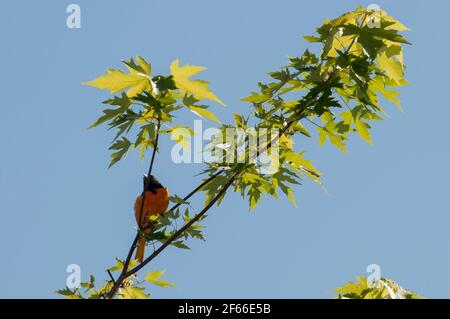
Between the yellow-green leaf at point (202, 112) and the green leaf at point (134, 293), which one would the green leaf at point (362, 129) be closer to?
the yellow-green leaf at point (202, 112)

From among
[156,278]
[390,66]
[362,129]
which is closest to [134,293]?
[156,278]

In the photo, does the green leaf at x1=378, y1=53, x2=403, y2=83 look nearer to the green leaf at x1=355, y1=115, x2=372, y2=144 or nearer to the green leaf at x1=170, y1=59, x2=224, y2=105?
the green leaf at x1=355, y1=115, x2=372, y2=144

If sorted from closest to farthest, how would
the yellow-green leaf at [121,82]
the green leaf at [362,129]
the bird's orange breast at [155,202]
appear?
1. the yellow-green leaf at [121,82]
2. the green leaf at [362,129]
3. the bird's orange breast at [155,202]

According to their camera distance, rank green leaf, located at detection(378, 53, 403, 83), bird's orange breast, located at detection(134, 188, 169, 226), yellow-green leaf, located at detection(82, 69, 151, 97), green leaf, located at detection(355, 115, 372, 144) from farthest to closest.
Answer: bird's orange breast, located at detection(134, 188, 169, 226)
green leaf, located at detection(355, 115, 372, 144)
green leaf, located at detection(378, 53, 403, 83)
yellow-green leaf, located at detection(82, 69, 151, 97)

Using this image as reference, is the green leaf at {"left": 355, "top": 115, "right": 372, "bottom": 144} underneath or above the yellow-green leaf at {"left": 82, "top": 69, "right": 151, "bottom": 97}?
underneath

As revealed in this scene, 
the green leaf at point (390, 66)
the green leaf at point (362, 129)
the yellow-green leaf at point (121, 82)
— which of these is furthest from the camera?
the green leaf at point (362, 129)

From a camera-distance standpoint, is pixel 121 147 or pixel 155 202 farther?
pixel 155 202

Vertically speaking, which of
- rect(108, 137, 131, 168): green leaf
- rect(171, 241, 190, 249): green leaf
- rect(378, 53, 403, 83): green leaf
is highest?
rect(378, 53, 403, 83): green leaf

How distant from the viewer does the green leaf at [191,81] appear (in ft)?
16.2

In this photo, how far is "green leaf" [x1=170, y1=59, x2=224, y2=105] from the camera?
4.94 meters

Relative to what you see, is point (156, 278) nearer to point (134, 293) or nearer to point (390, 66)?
point (134, 293)

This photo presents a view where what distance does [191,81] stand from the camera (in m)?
4.94

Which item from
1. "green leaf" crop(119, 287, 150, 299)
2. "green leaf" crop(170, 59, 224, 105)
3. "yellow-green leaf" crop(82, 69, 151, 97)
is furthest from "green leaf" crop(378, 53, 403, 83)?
"green leaf" crop(119, 287, 150, 299)

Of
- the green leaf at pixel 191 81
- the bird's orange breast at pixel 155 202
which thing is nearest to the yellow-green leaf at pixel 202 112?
the green leaf at pixel 191 81
